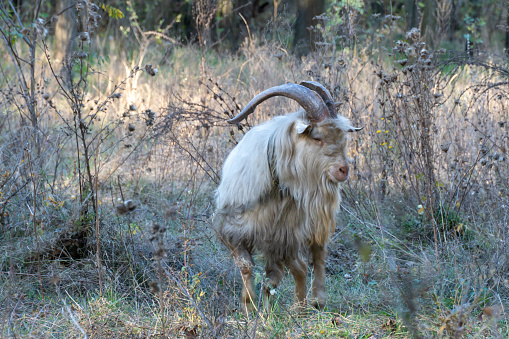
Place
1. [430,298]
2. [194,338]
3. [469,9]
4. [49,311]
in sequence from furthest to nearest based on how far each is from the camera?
[469,9]
[430,298]
[49,311]
[194,338]

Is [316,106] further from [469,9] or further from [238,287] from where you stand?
[469,9]

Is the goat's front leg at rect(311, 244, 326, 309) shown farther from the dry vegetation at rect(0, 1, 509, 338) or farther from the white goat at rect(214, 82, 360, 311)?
the dry vegetation at rect(0, 1, 509, 338)

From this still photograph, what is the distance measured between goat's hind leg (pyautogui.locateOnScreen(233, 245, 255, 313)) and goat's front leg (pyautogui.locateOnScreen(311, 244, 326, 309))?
0.49 metres

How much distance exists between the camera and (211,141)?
25.1 feet

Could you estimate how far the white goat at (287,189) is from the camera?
13.0 ft

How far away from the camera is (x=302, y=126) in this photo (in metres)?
3.86

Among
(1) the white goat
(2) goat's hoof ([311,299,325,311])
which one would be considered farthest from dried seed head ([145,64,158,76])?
(2) goat's hoof ([311,299,325,311])

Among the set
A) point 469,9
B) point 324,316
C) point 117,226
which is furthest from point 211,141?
point 469,9

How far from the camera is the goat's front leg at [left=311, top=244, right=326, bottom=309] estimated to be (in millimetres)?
4309

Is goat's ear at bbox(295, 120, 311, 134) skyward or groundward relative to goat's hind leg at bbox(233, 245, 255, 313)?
skyward

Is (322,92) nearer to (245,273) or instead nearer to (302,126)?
(302,126)

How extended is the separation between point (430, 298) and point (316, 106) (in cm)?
161

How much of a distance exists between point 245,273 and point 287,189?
67 centimetres

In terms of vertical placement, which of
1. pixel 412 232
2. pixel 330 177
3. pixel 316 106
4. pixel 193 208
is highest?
pixel 316 106
